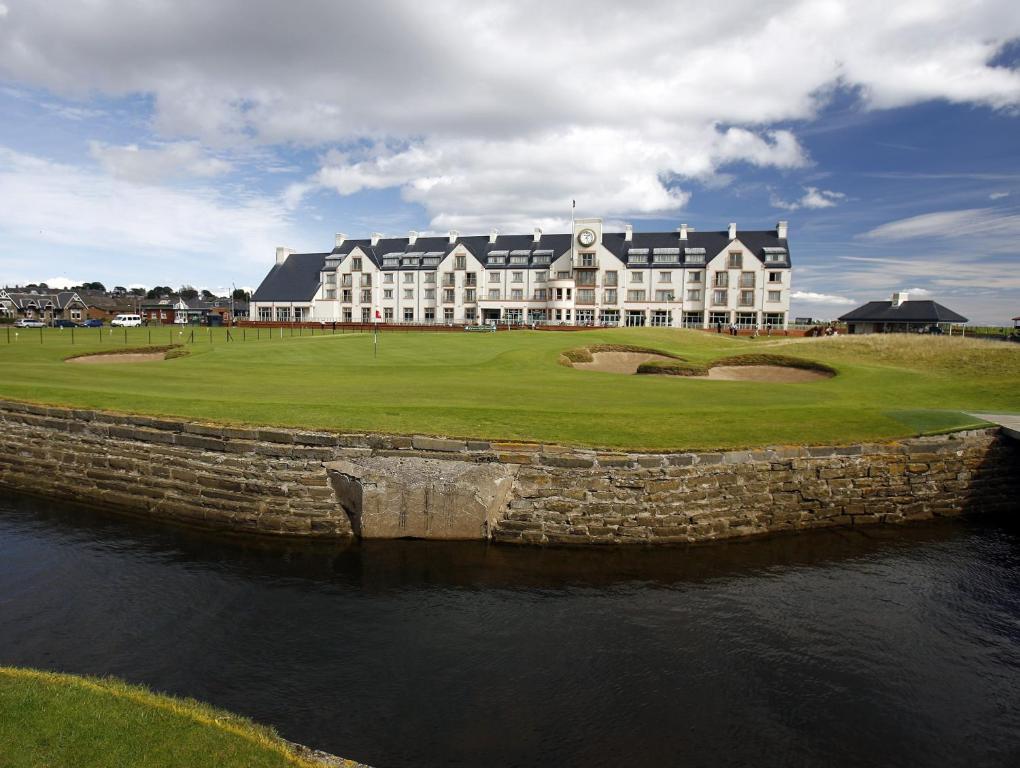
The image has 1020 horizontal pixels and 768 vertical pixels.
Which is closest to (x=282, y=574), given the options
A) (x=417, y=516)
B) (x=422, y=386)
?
(x=417, y=516)

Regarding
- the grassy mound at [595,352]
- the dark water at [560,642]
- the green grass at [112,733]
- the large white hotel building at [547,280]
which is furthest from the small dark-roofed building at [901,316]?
the green grass at [112,733]

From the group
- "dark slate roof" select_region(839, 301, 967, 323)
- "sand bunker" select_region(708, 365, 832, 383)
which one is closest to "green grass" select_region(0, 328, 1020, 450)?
"sand bunker" select_region(708, 365, 832, 383)

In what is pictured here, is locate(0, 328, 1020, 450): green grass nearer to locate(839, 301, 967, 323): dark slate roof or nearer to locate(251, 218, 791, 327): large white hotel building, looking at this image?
locate(839, 301, 967, 323): dark slate roof

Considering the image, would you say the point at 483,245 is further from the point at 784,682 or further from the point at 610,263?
the point at 784,682

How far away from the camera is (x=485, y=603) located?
1130cm

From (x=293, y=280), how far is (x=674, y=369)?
81.5 meters

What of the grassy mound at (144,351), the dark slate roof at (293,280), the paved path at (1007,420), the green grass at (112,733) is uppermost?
the dark slate roof at (293,280)

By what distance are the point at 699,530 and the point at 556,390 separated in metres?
9.24

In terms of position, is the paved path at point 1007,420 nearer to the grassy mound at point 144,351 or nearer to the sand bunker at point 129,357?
the grassy mound at point 144,351

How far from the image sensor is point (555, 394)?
2130 cm

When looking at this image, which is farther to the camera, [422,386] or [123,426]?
[422,386]

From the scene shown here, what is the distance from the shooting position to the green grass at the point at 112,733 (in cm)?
559

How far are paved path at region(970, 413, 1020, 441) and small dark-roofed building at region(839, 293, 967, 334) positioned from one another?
2204 inches

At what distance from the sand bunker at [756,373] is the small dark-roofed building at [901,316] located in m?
45.7
